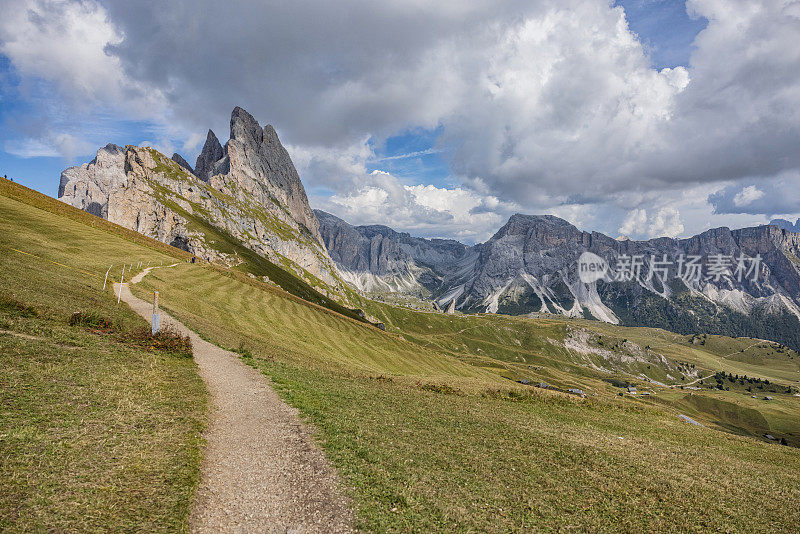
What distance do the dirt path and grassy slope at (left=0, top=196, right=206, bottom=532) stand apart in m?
0.77

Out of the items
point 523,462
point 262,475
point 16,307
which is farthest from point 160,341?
point 523,462

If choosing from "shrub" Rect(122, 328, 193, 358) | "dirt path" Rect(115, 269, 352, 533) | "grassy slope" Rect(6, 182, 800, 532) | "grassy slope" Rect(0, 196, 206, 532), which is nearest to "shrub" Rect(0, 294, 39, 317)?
"grassy slope" Rect(0, 196, 206, 532)

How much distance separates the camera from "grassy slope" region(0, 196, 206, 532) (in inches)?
344

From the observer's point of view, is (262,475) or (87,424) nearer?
(87,424)

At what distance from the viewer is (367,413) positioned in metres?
21.1

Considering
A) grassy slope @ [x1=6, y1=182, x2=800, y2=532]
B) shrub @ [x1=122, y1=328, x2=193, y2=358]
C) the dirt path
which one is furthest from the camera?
shrub @ [x1=122, y1=328, x2=193, y2=358]

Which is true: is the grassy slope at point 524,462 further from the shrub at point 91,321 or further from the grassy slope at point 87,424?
the shrub at point 91,321

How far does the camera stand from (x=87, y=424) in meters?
12.5

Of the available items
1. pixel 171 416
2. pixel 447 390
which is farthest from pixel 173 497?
pixel 447 390

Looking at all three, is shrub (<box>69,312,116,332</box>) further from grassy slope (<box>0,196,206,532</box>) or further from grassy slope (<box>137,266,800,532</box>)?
grassy slope (<box>137,266,800,532</box>)

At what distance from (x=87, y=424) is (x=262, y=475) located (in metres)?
6.57

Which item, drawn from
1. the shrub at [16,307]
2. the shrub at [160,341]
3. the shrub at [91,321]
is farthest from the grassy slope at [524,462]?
the shrub at [16,307]

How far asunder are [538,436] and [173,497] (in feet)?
61.6

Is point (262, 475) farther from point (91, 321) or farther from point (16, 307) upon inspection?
point (16, 307)
